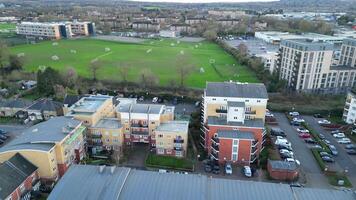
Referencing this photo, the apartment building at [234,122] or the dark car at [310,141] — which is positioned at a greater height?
the apartment building at [234,122]

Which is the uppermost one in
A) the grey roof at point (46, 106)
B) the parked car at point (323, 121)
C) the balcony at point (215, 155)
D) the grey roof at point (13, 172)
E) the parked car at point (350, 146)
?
the grey roof at point (13, 172)

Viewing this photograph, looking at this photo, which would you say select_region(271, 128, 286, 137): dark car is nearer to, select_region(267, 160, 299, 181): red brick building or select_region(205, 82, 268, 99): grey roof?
select_region(205, 82, 268, 99): grey roof

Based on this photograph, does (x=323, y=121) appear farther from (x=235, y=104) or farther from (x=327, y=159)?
(x=235, y=104)

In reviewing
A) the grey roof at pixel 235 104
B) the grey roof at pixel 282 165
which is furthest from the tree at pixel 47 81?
the grey roof at pixel 282 165

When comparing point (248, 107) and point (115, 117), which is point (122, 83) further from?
point (248, 107)

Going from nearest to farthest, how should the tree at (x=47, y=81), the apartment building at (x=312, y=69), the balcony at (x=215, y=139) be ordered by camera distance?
the balcony at (x=215, y=139), the apartment building at (x=312, y=69), the tree at (x=47, y=81)

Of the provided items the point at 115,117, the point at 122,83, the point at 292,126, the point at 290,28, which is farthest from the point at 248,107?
the point at 290,28

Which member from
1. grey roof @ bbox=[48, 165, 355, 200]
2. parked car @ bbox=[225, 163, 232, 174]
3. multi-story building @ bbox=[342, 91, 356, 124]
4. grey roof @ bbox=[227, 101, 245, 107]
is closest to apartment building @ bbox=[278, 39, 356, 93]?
Result: multi-story building @ bbox=[342, 91, 356, 124]

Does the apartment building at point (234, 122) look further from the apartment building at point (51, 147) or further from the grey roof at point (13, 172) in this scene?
the grey roof at point (13, 172)

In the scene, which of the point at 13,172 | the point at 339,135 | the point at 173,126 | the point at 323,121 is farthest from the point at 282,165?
the point at 13,172
